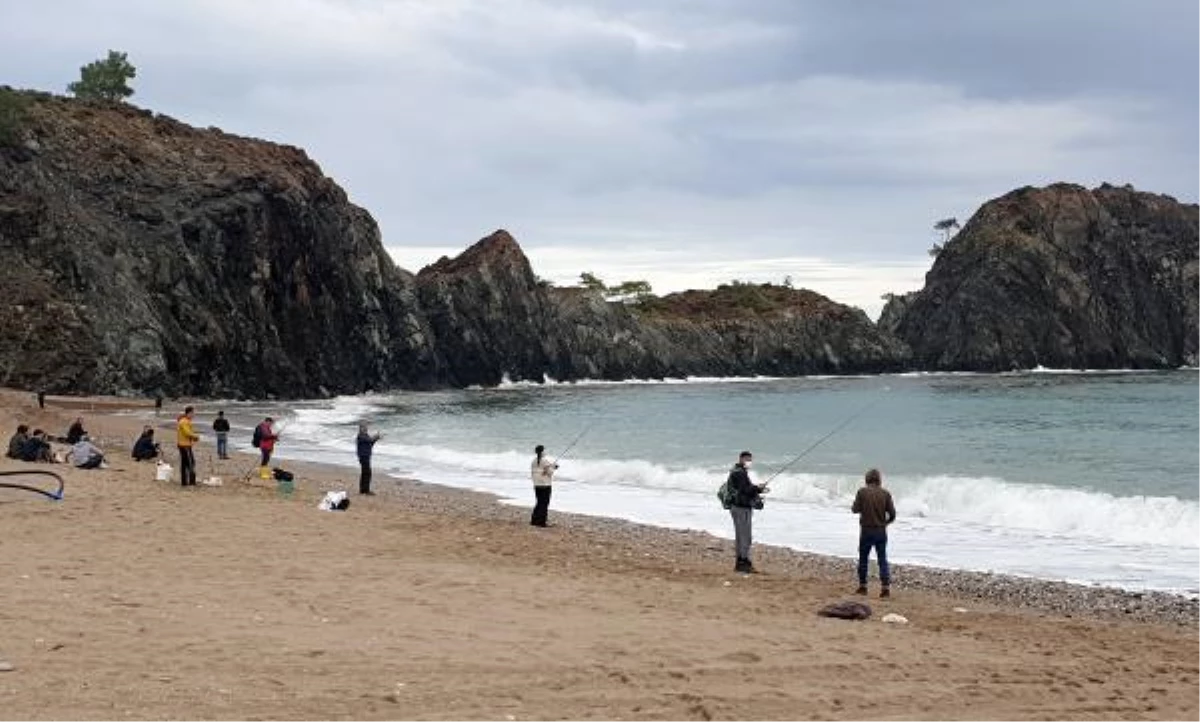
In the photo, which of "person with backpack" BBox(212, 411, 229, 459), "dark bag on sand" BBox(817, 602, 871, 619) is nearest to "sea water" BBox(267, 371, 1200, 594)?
"person with backpack" BBox(212, 411, 229, 459)

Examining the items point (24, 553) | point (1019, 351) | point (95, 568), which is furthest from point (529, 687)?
point (1019, 351)

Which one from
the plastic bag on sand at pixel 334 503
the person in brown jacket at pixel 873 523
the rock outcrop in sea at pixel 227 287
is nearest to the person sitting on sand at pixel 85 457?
the plastic bag on sand at pixel 334 503

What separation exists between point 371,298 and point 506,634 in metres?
87.5

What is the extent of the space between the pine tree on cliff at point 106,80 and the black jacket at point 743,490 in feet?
337

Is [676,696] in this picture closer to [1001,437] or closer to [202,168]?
[1001,437]

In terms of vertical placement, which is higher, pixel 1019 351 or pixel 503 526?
pixel 1019 351

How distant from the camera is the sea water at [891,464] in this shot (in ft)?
63.1

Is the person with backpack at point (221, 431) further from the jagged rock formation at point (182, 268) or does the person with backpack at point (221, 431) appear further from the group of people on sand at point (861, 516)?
the jagged rock formation at point (182, 268)

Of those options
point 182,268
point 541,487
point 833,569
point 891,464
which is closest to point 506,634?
point 833,569

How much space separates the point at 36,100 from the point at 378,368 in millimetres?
33080

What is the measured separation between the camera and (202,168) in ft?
260

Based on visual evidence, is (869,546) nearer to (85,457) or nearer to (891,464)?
(85,457)

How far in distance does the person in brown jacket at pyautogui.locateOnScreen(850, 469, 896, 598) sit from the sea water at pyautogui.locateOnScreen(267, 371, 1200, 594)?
132 inches

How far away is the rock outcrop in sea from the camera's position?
5906 centimetres
